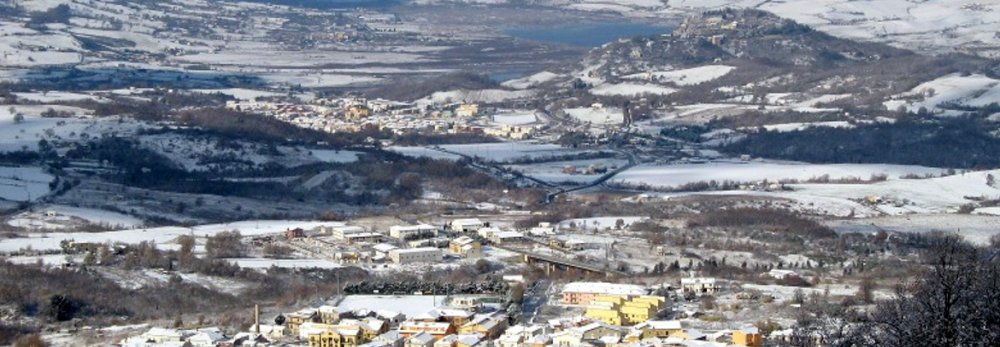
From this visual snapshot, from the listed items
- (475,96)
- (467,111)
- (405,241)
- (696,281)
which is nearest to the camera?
(696,281)

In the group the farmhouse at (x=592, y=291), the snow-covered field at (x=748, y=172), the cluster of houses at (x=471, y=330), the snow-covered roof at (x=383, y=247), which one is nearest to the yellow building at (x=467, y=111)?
the snow-covered field at (x=748, y=172)

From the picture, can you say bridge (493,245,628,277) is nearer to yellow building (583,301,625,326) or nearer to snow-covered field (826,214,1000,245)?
yellow building (583,301,625,326)

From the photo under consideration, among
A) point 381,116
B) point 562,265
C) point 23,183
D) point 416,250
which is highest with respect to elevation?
point 562,265

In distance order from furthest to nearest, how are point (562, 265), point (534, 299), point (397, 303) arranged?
1. point (562, 265)
2. point (534, 299)
3. point (397, 303)

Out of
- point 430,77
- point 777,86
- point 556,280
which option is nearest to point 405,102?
point 430,77

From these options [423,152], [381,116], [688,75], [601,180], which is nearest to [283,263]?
[601,180]

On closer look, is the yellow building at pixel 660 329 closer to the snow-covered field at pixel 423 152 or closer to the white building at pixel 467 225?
the white building at pixel 467 225

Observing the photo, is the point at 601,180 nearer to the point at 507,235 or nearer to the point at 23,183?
the point at 507,235
